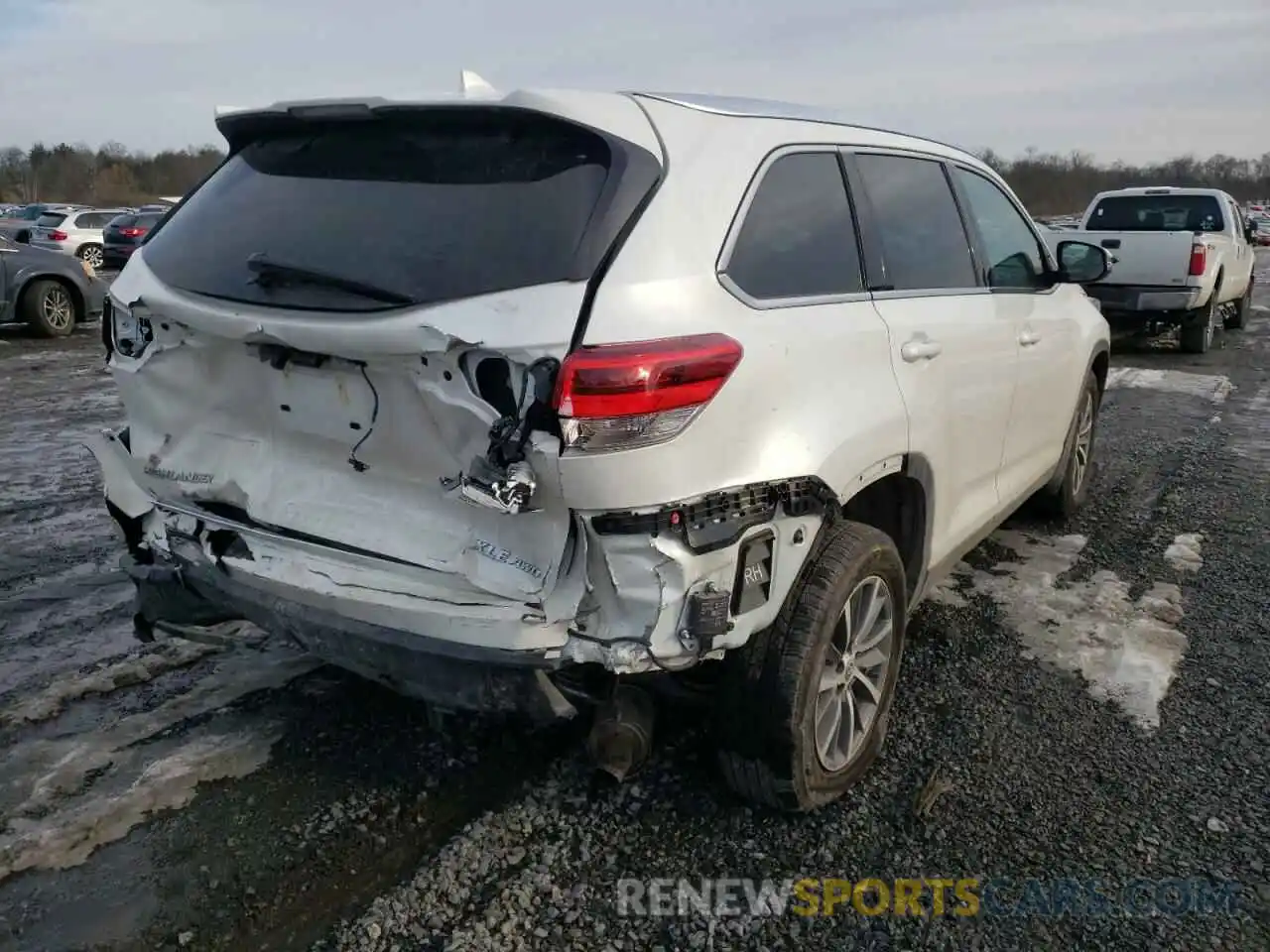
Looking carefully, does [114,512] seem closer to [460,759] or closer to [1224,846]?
[460,759]

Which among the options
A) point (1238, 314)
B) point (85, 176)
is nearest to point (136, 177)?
point (85, 176)

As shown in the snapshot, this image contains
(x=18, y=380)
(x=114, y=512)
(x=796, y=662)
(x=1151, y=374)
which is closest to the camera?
(x=796, y=662)

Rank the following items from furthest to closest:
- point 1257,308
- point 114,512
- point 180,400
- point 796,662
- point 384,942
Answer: point 1257,308
point 114,512
point 180,400
point 796,662
point 384,942

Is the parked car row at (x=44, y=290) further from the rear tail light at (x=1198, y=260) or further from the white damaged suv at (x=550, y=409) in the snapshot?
the rear tail light at (x=1198, y=260)

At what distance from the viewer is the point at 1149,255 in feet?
40.1

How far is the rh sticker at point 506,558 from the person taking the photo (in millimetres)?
2393

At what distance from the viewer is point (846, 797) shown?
9.97 ft

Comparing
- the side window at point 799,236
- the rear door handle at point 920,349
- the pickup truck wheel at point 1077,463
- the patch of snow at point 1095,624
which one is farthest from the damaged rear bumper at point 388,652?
the pickup truck wheel at point 1077,463

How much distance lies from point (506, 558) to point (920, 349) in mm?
1485

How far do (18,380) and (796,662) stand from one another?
9.60 m

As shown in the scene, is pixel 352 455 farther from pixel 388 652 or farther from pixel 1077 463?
pixel 1077 463

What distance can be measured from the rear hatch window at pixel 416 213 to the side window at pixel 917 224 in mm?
1130

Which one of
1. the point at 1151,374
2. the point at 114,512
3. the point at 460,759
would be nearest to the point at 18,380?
the point at 114,512

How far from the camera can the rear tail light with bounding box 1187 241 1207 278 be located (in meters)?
11.8
